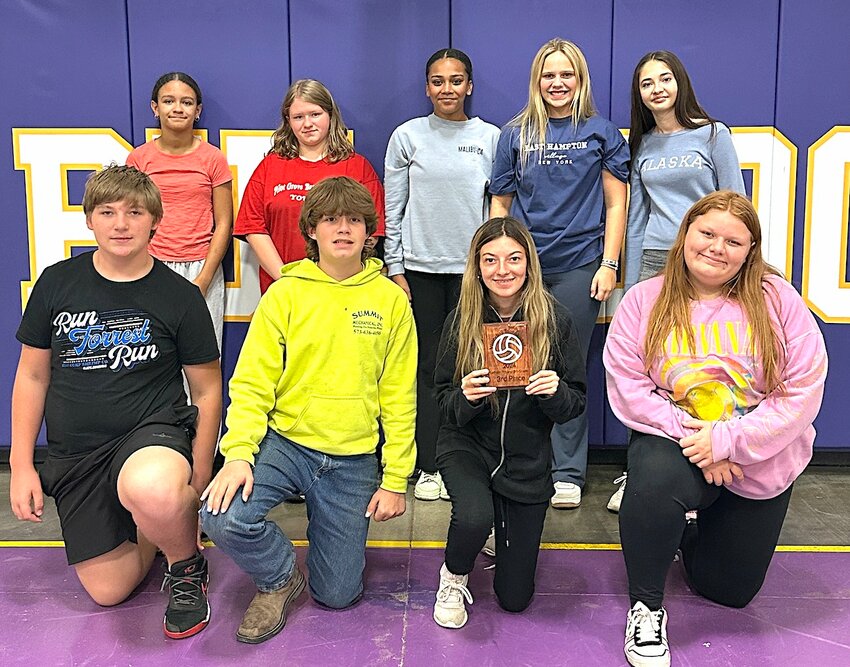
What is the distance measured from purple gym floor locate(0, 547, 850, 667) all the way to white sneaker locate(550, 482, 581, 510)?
0.55 m

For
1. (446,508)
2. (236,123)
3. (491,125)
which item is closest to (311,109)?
(236,123)

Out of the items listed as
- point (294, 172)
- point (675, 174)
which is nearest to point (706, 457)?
point (675, 174)

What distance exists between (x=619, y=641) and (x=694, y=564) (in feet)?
1.44

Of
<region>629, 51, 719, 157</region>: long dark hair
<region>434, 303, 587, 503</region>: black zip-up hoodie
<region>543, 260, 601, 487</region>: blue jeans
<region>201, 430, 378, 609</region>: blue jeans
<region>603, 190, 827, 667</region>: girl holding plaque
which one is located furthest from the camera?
<region>543, 260, 601, 487</region>: blue jeans

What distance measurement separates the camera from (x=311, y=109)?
332cm

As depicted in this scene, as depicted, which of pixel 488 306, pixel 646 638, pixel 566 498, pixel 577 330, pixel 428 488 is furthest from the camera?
pixel 428 488

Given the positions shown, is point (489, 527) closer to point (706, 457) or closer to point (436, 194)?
point (706, 457)

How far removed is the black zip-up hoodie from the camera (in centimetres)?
251

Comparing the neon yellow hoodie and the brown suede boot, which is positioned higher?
the neon yellow hoodie

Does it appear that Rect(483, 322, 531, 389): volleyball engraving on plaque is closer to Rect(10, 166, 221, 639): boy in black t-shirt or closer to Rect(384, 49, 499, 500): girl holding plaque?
Rect(10, 166, 221, 639): boy in black t-shirt

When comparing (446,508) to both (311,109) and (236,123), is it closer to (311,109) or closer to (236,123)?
(311,109)

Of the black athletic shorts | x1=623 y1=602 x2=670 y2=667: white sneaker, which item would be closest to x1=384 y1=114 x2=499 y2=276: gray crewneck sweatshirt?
the black athletic shorts

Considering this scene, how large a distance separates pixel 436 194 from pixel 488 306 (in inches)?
40.1

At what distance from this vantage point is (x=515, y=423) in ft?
8.26
